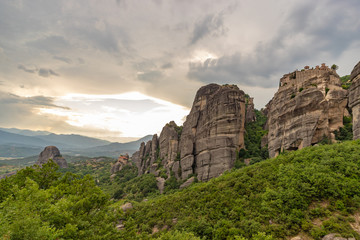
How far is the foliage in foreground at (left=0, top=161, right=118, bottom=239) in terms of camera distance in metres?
9.51

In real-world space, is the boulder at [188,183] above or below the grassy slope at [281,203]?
below

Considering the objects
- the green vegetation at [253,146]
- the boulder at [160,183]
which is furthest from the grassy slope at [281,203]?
the boulder at [160,183]

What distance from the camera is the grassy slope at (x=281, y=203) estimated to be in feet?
61.4

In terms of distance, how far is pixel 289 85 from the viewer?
167 ft

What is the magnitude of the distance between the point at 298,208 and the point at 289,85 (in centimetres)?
4024

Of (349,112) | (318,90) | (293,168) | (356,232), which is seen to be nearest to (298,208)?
(356,232)

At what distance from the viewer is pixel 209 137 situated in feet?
181

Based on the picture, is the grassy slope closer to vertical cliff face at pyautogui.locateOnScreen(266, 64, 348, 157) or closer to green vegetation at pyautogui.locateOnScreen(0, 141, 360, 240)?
green vegetation at pyautogui.locateOnScreen(0, 141, 360, 240)

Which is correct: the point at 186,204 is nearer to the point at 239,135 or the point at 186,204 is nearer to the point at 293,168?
the point at 293,168

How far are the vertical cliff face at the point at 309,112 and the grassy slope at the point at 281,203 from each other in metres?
9.94

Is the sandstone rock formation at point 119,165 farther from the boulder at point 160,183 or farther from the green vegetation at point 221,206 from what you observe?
the green vegetation at point 221,206

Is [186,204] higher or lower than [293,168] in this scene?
lower

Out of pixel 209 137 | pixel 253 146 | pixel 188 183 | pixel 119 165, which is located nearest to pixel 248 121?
pixel 253 146

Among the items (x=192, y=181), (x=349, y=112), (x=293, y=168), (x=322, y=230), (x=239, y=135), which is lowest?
(x=192, y=181)
